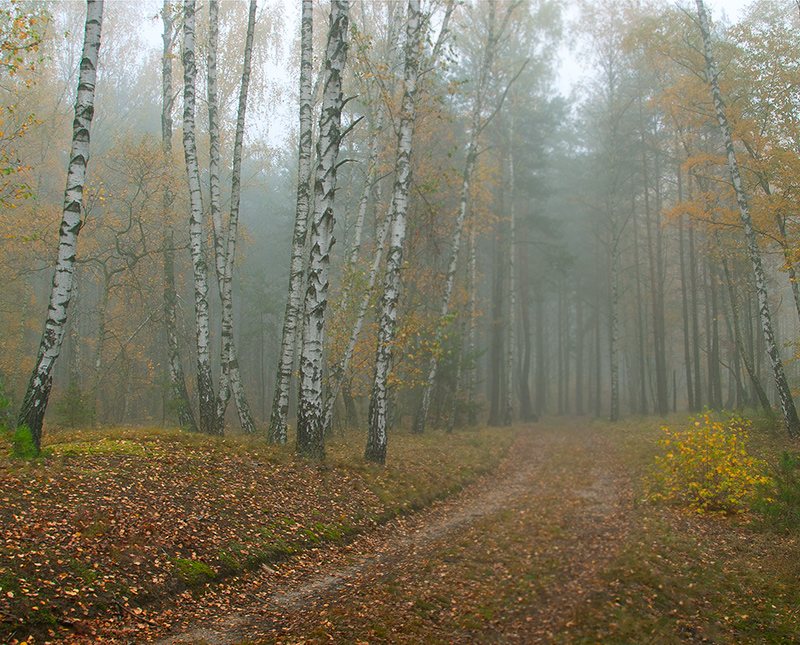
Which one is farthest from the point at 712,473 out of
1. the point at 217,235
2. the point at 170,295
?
the point at 170,295

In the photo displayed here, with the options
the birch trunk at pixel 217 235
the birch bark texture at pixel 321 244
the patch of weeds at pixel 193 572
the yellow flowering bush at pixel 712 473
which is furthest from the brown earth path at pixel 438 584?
the birch trunk at pixel 217 235

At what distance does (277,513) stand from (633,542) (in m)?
4.88

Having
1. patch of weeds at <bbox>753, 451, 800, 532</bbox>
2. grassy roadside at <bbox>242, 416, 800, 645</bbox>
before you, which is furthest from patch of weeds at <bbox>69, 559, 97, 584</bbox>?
patch of weeds at <bbox>753, 451, 800, 532</bbox>

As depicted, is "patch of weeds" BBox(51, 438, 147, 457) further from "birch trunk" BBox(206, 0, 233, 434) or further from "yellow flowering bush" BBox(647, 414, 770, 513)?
"yellow flowering bush" BBox(647, 414, 770, 513)

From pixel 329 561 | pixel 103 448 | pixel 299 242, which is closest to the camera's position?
pixel 329 561

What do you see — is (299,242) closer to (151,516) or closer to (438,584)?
(151,516)

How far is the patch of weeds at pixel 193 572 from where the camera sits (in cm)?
483

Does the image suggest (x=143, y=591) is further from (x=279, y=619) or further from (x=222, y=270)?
(x=222, y=270)

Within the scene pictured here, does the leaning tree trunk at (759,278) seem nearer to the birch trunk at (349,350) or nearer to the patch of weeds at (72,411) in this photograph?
the birch trunk at (349,350)

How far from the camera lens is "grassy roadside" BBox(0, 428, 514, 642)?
407 centimetres

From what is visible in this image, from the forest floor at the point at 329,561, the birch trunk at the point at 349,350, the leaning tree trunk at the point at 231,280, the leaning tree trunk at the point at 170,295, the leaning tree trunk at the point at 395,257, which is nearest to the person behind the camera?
the forest floor at the point at 329,561

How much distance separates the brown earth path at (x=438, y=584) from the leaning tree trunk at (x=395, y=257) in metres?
1.97

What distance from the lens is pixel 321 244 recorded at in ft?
29.5

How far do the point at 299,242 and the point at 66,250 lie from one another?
197 inches
